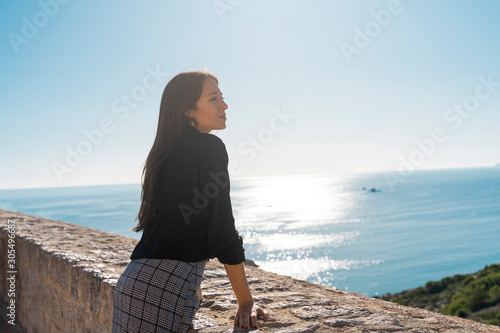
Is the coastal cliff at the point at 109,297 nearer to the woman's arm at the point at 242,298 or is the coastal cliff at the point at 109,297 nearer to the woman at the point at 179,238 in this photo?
the woman's arm at the point at 242,298

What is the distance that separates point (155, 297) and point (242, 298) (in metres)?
0.41

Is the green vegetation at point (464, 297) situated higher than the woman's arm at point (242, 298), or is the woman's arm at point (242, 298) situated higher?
the woman's arm at point (242, 298)

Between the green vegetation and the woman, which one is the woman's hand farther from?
the green vegetation

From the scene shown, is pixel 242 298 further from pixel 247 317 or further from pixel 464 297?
pixel 464 297

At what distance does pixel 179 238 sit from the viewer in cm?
156

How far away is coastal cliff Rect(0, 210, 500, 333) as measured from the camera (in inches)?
76.9

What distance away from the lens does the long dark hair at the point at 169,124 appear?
65.1 inches

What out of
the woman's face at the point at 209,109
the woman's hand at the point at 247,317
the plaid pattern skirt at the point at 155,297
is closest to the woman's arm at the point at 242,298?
the woman's hand at the point at 247,317

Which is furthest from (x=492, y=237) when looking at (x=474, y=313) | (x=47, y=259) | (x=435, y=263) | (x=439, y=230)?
(x=47, y=259)

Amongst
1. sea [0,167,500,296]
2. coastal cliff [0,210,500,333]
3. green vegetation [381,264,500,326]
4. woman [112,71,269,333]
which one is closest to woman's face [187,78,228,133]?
woman [112,71,269,333]

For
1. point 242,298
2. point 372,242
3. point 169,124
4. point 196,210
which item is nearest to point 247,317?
point 242,298

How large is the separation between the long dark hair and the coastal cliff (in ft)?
2.33

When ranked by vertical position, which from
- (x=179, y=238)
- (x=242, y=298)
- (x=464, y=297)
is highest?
(x=179, y=238)

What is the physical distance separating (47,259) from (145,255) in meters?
2.59
